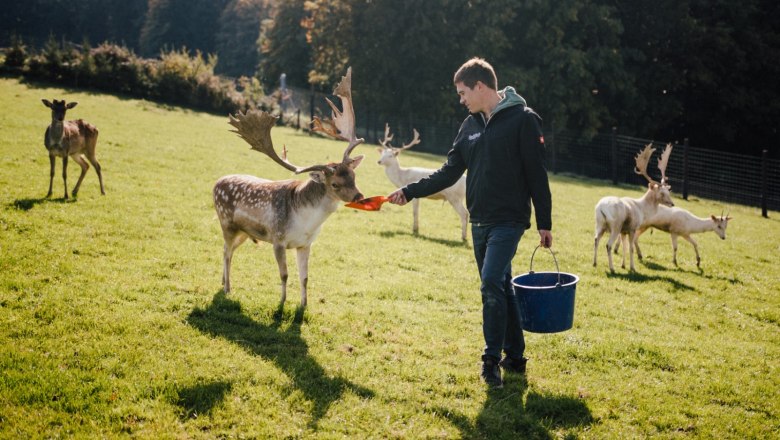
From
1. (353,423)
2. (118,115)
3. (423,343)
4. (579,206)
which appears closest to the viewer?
Answer: (353,423)

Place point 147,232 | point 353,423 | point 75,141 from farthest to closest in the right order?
point 75,141 → point 147,232 → point 353,423

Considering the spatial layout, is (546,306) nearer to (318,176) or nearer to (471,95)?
(471,95)

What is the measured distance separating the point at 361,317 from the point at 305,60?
46992 mm

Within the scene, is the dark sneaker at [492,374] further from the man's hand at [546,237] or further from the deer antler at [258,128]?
the deer antler at [258,128]

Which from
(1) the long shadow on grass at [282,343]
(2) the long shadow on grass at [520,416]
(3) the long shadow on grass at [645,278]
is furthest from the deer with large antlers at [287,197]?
(3) the long shadow on grass at [645,278]

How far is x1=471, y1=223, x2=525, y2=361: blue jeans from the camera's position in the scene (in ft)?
15.6

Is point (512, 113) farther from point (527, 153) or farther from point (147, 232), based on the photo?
point (147, 232)

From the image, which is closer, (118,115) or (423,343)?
(423,343)

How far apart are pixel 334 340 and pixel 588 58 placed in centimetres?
2930

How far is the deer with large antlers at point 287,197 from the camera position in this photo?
6.18m

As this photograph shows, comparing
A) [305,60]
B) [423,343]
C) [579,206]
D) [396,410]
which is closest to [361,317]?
[423,343]

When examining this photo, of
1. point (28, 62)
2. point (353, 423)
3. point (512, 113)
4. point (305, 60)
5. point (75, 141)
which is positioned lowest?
point (353, 423)

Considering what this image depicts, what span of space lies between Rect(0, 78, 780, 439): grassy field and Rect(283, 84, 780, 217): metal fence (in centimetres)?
1236

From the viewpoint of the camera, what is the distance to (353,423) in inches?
174
